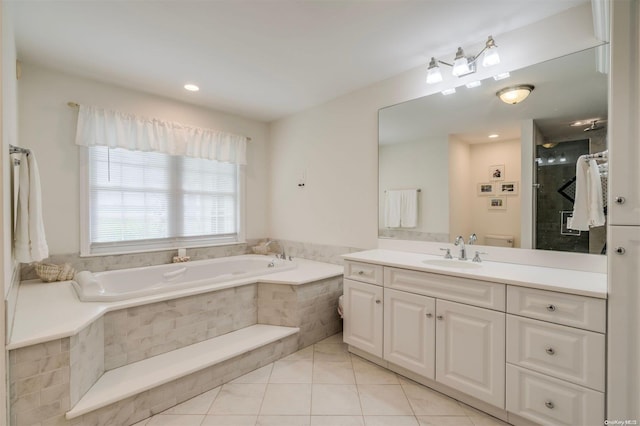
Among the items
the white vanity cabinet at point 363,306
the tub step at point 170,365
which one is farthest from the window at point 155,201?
the white vanity cabinet at point 363,306

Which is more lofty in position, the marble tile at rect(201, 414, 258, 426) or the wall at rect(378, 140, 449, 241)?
the wall at rect(378, 140, 449, 241)

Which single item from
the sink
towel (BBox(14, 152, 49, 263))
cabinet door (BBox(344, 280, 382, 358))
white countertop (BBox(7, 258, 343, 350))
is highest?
towel (BBox(14, 152, 49, 263))

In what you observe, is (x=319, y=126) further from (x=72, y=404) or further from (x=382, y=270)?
(x=72, y=404)

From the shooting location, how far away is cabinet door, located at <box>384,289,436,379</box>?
1.93 meters

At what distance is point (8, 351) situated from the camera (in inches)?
52.3

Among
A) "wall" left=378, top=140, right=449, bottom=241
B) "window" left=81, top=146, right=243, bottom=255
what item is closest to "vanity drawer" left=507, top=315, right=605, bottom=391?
"wall" left=378, top=140, right=449, bottom=241

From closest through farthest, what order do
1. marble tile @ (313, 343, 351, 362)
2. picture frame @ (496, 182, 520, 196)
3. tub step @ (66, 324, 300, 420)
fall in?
1. tub step @ (66, 324, 300, 420)
2. picture frame @ (496, 182, 520, 196)
3. marble tile @ (313, 343, 351, 362)

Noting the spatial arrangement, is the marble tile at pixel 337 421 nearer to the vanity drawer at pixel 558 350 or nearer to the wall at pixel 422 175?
the vanity drawer at pixel 558 350

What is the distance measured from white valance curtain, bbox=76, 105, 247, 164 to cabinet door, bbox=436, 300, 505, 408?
3019 mm

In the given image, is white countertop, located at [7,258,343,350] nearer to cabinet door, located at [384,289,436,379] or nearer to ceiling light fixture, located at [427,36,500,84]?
cabinet door, located at [384,289,436,379]

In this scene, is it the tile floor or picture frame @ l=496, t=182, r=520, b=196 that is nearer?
the tile floor

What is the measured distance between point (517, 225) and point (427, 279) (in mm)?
779

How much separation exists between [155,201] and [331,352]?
97.6 inches

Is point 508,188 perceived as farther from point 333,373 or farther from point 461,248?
point 333,373
